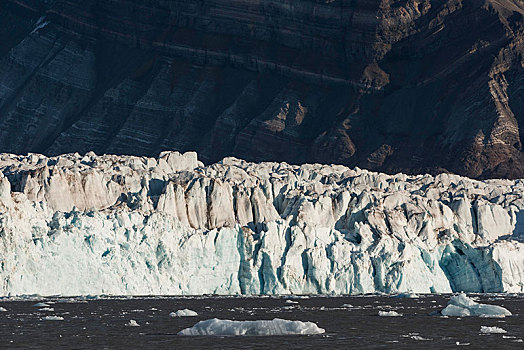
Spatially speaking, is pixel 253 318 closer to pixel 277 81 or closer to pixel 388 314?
pixel 388 314

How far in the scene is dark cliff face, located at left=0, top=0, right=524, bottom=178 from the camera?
141m

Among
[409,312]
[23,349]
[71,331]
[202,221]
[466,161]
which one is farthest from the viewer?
[466,161]

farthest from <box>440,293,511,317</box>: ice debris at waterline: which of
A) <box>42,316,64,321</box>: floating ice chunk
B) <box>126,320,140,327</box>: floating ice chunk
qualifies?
<box>42,316,64,321</box>: floating ice chunk

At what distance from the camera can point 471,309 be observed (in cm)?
4566

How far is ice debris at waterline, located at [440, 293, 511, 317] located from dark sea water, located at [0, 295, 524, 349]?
14.9 inches

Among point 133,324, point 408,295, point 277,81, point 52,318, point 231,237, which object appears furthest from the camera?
point 277,81

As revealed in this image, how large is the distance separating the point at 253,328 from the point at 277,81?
12019cm

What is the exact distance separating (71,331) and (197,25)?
125 metres

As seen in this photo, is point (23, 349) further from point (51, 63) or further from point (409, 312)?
point (51, 63)

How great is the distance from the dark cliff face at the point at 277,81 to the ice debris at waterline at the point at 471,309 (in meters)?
86.8

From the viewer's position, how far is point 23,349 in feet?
115

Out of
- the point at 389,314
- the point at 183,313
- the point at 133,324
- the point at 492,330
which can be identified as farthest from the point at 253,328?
the point at 389,314

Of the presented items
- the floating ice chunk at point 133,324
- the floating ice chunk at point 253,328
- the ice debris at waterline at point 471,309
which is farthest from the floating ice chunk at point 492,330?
the floating ice chunk at point 133,324

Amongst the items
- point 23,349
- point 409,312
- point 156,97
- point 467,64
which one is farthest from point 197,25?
point 23,349
